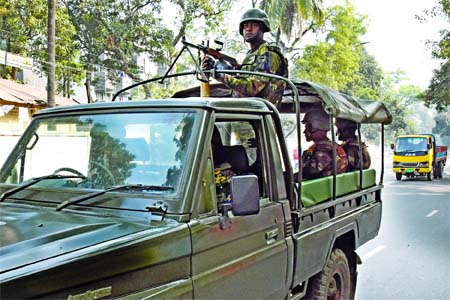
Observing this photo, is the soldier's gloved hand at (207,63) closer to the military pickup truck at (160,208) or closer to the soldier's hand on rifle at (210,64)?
the soldier's hand on rifle at (210,64)

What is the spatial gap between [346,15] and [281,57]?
77.3ft

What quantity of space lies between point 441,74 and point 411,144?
4.41m

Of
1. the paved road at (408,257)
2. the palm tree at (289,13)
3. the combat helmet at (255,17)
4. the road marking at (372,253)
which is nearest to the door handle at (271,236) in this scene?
the combat helmet at (255,17)

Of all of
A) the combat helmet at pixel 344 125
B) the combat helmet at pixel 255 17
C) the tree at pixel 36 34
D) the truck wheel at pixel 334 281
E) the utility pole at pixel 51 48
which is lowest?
the truck wheel at pixel 334 281

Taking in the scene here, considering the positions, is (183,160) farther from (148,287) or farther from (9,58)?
(9,58)

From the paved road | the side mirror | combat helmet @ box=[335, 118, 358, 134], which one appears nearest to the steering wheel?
the side mirror

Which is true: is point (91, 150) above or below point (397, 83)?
below

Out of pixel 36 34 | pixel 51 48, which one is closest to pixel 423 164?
pixel 51 48

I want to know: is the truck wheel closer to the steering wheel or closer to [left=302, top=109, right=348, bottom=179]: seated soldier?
[left=302, top=109, right=348, bottom=179]: seated soldier

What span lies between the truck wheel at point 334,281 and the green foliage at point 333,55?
2151 cm

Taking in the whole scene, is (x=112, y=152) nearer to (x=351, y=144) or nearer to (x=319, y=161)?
(x=319, y=161)

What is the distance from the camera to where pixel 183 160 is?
269 cm

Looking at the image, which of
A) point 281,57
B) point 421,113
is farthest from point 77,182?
point 421,113

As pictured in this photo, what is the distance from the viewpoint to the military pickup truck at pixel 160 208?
6.83ft
